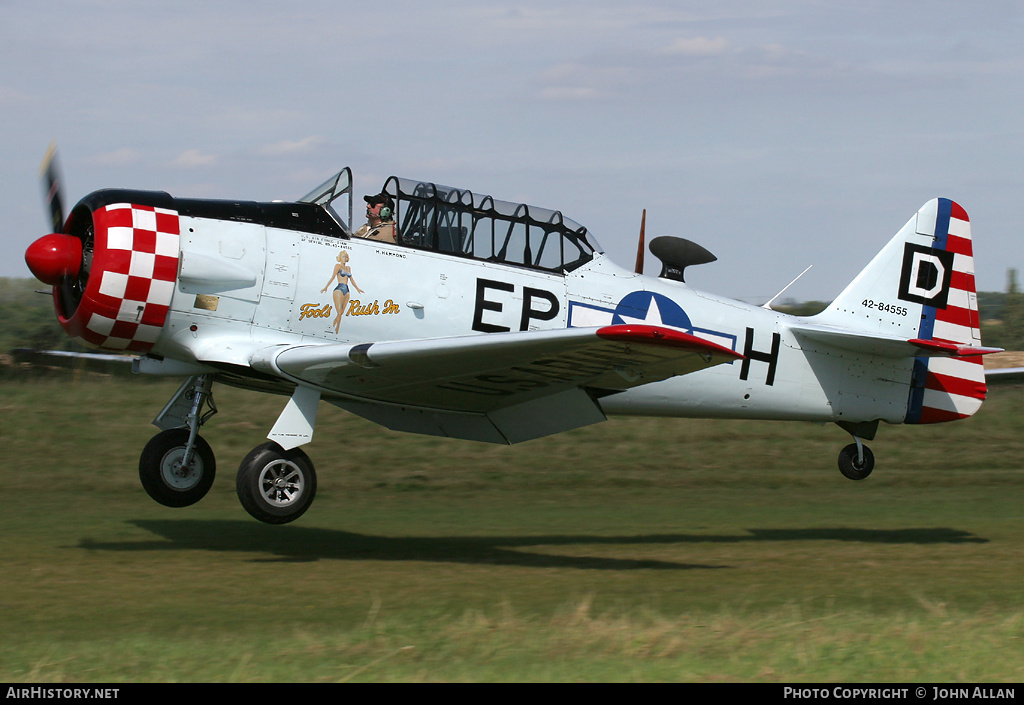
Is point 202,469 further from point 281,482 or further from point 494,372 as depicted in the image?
point 494,372

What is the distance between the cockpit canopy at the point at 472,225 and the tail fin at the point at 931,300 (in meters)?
3.13

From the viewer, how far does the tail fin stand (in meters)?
10.8

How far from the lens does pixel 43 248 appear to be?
811 cm

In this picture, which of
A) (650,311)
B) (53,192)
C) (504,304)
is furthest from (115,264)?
(650,311)

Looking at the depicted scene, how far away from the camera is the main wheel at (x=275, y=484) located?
7.97 m

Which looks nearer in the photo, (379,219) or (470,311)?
(470,311)

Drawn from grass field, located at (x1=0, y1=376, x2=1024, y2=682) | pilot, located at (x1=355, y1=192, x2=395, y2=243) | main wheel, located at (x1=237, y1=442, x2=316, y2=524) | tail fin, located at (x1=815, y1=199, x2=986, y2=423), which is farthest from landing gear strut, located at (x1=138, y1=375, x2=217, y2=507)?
tail fin, located at (x1=815, y1=199, x2=986, y2=423)

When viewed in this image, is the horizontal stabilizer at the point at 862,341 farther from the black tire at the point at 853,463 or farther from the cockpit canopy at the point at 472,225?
the cockpit canopy at the point at 472,225

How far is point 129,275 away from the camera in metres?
8.02

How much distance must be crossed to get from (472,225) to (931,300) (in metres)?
→ 5.11

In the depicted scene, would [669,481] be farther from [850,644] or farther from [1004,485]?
[850,644]

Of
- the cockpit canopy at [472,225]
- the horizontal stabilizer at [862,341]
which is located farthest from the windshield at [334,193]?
the horizontal stabilizer at [862,341]

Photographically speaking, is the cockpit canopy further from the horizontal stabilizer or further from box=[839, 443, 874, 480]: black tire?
box=[839, 443, 874, 480]: black tire
